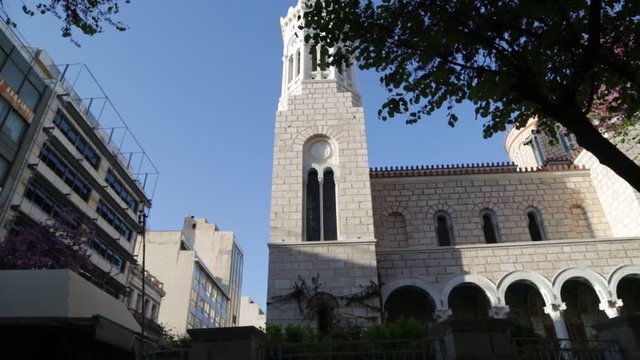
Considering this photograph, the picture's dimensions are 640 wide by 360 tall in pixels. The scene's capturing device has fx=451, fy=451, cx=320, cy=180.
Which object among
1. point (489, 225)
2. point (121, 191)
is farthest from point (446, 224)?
point (121, 191)

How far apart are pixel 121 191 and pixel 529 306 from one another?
90.0 ft

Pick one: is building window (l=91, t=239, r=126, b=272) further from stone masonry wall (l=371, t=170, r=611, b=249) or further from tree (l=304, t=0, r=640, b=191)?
tree (l=304, t=0, r=640, b=191)

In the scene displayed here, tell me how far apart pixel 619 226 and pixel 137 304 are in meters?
32.2

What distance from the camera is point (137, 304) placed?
35.1m

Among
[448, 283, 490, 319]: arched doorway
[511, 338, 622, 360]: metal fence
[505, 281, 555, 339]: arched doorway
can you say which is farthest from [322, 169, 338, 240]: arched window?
[511, 338, 622, 360]: metal fence

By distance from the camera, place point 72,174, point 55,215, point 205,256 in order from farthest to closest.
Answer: point 205,256 → point 72,174 → point 55,215

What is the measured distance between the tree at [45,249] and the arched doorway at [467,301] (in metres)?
15.1

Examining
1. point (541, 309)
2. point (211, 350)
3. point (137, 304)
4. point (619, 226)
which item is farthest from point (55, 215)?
point (619, 226)

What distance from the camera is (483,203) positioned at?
18312 mm

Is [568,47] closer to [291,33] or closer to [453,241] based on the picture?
[453,241]

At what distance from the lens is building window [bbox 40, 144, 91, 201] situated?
23647 mm

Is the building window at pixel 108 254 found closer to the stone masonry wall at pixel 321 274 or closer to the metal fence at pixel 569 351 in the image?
the stone masonry wall at pixel 321 274

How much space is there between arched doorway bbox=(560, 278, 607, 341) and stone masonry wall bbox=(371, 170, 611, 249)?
1.92m

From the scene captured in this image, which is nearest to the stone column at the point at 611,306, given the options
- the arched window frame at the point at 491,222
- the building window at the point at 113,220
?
the arched window frame at the point at 491,222
